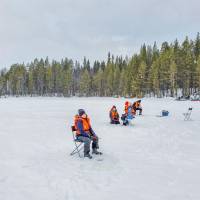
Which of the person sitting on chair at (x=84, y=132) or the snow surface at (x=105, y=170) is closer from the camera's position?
the snow surface at (x=105, y=170)

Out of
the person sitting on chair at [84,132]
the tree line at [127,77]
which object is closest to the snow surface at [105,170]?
the person sitting on chair at [84,132]

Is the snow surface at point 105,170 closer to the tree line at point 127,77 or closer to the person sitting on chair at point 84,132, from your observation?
the person sitting on chair at point 84,132

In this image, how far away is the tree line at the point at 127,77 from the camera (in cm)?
7131

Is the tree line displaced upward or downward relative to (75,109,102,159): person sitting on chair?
upward

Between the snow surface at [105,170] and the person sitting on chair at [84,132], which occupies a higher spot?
the person sitting on chair at [84,132]

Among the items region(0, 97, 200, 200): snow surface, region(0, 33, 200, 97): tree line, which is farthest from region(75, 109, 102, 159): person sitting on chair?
region(0, 33, 200, 97): tree line

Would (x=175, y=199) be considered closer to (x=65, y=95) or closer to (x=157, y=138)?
(x=157, y=138)

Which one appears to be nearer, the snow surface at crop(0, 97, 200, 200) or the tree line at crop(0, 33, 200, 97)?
the snow surface at crop(0, 97, 200, 200)

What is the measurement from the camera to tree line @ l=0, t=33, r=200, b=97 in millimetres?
71312

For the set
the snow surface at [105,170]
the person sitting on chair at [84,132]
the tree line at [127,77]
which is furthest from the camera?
the tree line at [127,77]

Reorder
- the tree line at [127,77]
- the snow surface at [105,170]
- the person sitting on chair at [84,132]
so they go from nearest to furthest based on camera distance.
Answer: the snow surface at [105,170] < the person sitting on chair at [84,132] < the tree line at [127,77]

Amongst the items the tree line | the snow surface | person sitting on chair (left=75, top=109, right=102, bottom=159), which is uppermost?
the tree line

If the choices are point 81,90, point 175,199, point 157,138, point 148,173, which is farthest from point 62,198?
point 81,90

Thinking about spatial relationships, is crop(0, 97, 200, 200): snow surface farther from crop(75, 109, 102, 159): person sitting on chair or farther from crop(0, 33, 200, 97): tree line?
crop(0, 33, 200, 97): tree line
